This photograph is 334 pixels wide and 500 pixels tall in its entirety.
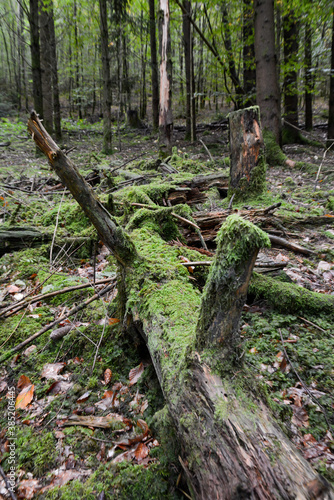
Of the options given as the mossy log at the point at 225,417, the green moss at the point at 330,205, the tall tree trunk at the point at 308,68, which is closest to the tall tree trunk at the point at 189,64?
the tall tree trunk at the point at 308,68

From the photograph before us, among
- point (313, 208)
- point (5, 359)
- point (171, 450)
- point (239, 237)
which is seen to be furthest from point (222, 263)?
point (313, 208)

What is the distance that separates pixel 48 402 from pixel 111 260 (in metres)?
1.99

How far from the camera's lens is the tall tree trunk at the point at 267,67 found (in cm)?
767

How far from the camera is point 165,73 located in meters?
8.61

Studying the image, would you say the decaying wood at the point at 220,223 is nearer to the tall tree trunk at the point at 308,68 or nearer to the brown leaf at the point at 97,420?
the brown leaf at the point at 97,420

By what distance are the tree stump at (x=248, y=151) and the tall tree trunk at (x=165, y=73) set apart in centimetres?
439

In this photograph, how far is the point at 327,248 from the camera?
3707 mm

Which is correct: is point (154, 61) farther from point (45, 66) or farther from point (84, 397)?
point (84, 397)

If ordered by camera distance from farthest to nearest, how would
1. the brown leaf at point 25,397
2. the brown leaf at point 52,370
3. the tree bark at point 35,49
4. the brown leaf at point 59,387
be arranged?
1. the tree bark at point 35,49
2. the brown leaf at point 52,370
3. the brown leaf at point 59,387
4. the brown leaf at point 25,397

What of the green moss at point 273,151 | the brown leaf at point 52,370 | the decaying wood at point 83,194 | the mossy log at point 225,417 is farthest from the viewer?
the green moss at point 273,151

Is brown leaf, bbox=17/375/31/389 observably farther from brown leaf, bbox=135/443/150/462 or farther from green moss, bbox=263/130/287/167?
green moss, bbox=263/130/287/167

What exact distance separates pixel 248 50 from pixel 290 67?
9.19 ft

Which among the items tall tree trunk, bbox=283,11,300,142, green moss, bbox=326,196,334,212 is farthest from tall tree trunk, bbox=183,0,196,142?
green moss, bbox=326,196,334,212

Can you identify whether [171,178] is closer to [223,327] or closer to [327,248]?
[327,248]
